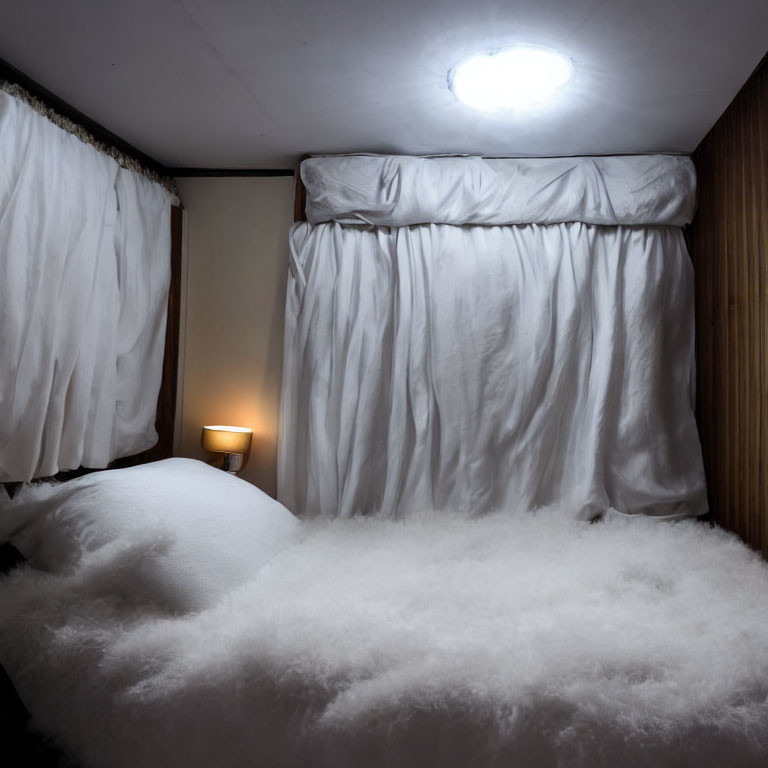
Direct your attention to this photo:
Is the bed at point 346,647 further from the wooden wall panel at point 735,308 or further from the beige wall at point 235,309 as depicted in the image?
the beige wall at point 235,309

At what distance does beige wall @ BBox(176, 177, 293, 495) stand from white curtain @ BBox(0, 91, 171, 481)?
0.68 ft

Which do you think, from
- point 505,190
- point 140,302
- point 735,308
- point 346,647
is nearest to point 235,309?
point 140,302

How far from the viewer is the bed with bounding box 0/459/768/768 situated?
119 centimetres

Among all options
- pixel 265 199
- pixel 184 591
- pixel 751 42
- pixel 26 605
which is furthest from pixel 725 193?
pixel 26 605

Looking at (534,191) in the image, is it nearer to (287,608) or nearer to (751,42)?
(751,42)

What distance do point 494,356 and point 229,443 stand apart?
3.91 ft

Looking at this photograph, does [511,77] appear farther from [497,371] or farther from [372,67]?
[497,371]

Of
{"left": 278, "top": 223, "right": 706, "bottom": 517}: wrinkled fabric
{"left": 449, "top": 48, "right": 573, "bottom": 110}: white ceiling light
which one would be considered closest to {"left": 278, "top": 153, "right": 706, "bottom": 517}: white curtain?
{"left": 278, "top": 223, "right": 706, "bottom": 517}: wrinkled fabric

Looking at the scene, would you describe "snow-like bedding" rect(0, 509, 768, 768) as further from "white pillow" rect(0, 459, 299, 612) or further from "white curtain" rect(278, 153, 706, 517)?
"white curtain" rect(278, 153, 706, 517)

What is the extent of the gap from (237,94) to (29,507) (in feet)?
5.02

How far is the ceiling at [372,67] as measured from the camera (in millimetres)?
1672

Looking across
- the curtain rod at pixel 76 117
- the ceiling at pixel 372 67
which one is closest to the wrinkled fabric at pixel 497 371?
the ceiling at pixel 372 67

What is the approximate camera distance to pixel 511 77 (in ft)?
6.43

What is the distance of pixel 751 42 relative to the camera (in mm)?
1771
